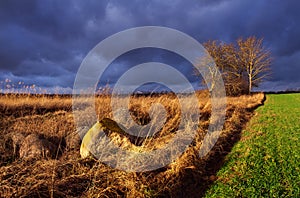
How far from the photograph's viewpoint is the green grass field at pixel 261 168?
470 cm

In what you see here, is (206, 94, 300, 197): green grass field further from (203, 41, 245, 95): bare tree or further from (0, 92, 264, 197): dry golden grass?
(203, 41, 245, 95): bare tree

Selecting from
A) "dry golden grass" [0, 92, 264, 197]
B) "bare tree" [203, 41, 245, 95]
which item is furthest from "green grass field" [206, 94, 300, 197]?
"bare tree" [203, 41, 245, 95]

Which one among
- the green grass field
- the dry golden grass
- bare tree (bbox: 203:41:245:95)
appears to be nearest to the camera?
the dry golden grass

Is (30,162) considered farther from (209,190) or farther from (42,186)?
(209,190)

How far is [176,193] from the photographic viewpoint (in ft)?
15.4

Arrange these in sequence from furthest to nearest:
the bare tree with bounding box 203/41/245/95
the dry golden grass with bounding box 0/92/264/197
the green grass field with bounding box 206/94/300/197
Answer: the bare tree with bounding box 203/41/245/95
the green grass field with bounding box 206/94/300/197
the dry golden grass with bounding box 0/92/264/197

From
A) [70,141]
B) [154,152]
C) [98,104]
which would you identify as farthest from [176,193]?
[98,104]

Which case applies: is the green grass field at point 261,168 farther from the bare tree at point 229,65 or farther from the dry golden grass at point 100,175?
the bare tree at point 229,65

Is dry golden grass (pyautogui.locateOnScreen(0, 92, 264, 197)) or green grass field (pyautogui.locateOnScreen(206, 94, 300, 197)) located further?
green grass field (pyautogui.locateOnScreen(206, 94, 300, 197))

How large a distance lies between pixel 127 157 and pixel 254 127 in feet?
19.5

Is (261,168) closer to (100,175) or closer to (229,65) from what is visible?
(100,175)

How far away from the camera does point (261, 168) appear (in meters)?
5.65

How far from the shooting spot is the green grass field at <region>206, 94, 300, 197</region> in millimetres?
4699

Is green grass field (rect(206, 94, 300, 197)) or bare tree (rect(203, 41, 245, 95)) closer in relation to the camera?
green grass field (rect(206, 94, 300, 197))
